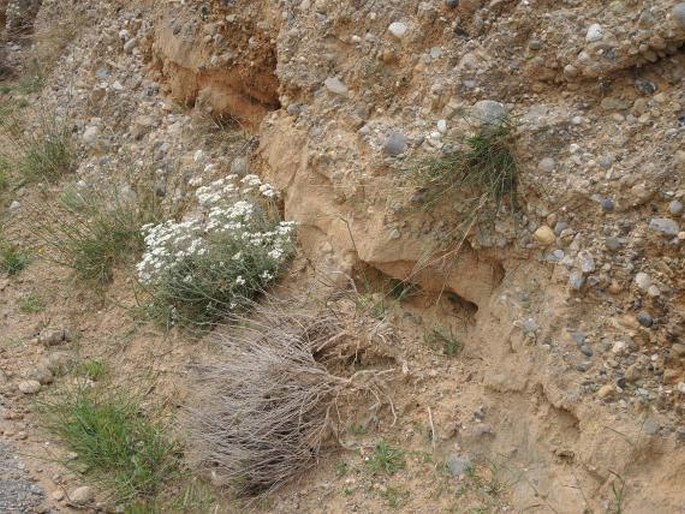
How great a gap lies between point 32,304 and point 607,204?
A: 2.85 m

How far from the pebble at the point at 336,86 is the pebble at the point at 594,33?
113cm

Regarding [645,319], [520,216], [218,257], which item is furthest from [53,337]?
[645,319]

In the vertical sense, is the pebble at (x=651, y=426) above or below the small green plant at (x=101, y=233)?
above

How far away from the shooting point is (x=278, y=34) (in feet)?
14.9

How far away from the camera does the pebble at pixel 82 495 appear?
363 centimetres

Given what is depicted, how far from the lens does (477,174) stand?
3.58 m

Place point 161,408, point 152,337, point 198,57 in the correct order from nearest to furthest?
point 161,408
point 152,337
point 198,57

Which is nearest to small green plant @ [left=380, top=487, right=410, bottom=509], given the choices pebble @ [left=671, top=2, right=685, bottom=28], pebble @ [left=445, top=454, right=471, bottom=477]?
pebble @ [left=445, top=454, right=471, bottom=477]

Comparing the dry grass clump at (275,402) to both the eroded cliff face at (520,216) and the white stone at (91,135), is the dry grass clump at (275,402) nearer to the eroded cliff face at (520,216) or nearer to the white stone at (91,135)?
the eroded cliff face at (520,216)

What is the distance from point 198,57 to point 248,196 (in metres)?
0.95

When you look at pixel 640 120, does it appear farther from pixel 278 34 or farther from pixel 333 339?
pixel 278 34

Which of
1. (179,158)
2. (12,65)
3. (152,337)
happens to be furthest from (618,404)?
(12,65)

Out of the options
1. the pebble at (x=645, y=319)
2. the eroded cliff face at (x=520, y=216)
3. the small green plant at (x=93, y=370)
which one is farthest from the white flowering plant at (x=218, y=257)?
the pebble at (x=645, y=319)

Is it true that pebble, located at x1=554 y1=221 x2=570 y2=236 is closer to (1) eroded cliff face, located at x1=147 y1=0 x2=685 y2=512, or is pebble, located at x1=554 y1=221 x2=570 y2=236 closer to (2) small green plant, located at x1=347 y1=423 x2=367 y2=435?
(1) eroded cliff face, located at x1=147 y1=0 x2=685 y2=512
